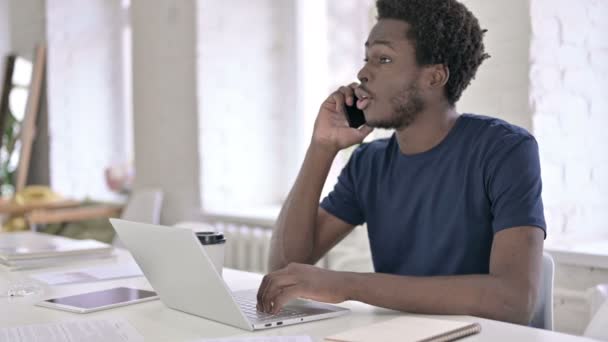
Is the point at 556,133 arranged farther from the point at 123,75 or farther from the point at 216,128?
the point at 123,75

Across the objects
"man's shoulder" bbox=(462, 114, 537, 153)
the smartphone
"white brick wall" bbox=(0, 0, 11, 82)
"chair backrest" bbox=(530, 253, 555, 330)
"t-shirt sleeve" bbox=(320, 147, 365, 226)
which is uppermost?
"white brick wall" bbox=(0, 0, 11, 82)

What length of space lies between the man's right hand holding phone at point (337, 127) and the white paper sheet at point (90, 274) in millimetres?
542

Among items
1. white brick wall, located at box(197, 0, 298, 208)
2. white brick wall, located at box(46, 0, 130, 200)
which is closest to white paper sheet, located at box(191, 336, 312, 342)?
white brick wall, located at box(197, 0, 298, 208)

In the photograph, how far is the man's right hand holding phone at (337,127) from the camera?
1.87 m

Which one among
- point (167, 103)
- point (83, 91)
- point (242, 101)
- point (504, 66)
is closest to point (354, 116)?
point (504, 66)

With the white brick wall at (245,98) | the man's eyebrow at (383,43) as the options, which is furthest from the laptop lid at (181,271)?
the white brick wall at (245,98)

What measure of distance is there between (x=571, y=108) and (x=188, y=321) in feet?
4.83

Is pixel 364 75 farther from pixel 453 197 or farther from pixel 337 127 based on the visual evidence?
pixel 453 197

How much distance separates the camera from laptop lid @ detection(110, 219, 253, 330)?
119 cm

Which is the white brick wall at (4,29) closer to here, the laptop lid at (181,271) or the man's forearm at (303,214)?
the man's forearm at (303,214)

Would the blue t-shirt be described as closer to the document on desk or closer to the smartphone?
the smartphone

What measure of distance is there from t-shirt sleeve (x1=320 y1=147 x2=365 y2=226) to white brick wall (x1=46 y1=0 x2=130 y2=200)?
3.25m

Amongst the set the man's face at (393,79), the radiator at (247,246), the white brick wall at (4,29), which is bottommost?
A: the radiator at (247,246)

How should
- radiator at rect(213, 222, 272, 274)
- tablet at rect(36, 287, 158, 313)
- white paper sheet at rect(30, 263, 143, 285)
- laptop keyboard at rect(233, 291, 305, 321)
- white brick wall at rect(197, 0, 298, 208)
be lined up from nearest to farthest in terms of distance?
1. laptop keyboard at rect(233, 291, 305, 321)
2. tablet at rect(36, 287, 158, 313)
3. white paper sheet at rect(30, 263, 143, 285)
4. radiator at rect(213, 222, 272, 274)
5. white brick wall at rect(197, 0, 298, 208)
